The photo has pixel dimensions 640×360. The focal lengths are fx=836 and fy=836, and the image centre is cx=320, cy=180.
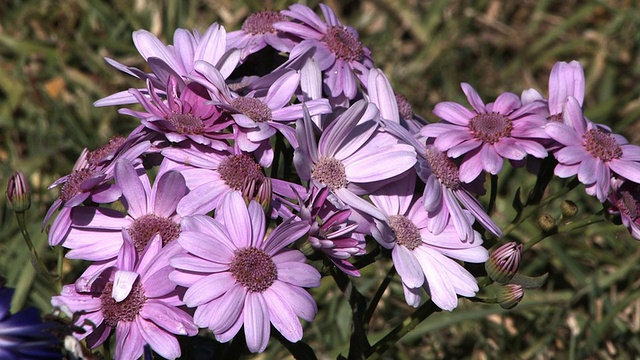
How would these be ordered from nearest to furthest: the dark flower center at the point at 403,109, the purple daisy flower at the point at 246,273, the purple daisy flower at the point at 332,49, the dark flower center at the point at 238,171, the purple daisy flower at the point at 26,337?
the purple daisy flower at the point at 26,337 < the purple daisy flower at the point at 246,273 < the dark flower center at the point at 238,171 < the purple daisy flower at the point at 332,49 < the dark flower center at the point at 403,109

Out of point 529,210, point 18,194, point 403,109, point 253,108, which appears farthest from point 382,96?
point 18,194

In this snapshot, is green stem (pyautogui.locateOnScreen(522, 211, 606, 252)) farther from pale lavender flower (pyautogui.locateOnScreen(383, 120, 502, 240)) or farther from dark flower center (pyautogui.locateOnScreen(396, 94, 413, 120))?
dark flower center (pyautogui.locateOnScreen(396, 94, 413, 120))

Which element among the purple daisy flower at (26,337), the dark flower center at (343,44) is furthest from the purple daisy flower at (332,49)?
the purple daisy flower at (26,337)

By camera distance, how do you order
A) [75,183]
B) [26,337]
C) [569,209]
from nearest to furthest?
[26,337], [75,183], [569,209]

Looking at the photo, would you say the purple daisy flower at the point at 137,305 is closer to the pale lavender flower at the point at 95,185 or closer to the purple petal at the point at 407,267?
the pale lavender flower at the point at 95,185

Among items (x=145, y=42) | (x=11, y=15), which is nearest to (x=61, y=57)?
(x=11, y=15)

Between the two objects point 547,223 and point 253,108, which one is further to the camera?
point 547,223

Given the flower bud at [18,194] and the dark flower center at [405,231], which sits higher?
the flower bud at [18,194]

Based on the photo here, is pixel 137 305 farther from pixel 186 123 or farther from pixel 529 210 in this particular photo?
pixel 529 210
